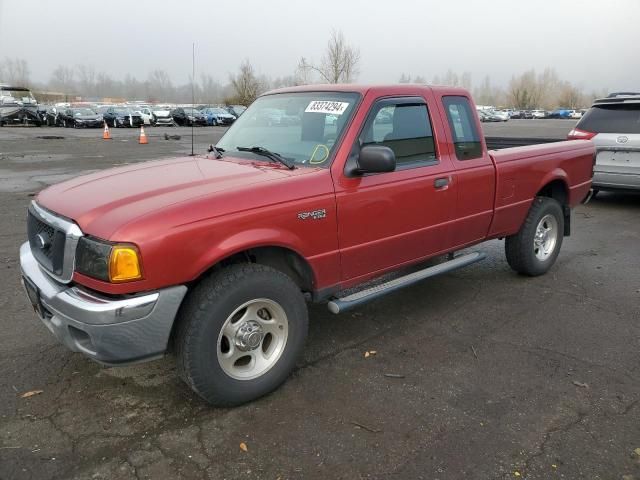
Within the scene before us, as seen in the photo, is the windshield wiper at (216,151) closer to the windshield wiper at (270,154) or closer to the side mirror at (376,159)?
the windshield wiper at (270,154)

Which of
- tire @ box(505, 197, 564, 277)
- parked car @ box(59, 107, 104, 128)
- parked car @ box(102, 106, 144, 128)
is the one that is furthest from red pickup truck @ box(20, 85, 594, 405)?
parked car @ box(102, 106, 144, 128)

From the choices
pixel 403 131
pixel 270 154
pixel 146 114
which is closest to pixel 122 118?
pixel 146 114

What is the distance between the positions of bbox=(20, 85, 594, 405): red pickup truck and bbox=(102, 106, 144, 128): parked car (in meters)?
35.6

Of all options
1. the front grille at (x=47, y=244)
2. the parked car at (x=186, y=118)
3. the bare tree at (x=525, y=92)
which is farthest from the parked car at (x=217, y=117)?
the bare tree at (x=525, y=92)

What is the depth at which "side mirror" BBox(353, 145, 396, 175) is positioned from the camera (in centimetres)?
334

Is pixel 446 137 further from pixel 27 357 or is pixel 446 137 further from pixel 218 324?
pixel 27 357

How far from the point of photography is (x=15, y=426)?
9.71 ft

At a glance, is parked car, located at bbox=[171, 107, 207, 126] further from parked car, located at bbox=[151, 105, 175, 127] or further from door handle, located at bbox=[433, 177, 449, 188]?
door handle, located at bbox=[433, 177, 449, 188]

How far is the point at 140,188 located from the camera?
319 cm

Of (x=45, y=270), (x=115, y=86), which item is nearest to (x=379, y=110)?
(x=45, y=270)

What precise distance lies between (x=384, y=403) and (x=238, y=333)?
0.99m

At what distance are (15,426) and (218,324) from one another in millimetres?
1292

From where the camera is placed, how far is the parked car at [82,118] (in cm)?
3409

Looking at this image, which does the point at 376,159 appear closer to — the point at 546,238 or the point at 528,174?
the point at 528,174
